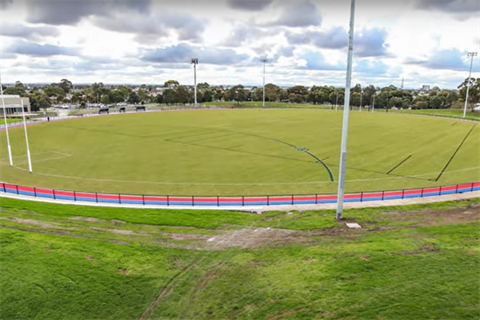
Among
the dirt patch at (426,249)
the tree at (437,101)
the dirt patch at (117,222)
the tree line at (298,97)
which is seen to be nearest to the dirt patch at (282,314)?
the dirt patch at (426,249)

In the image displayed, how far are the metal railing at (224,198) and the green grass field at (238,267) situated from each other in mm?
3552

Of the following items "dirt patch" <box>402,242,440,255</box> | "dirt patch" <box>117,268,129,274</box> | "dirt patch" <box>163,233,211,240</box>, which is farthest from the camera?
"dirt patch" <box>163,233,211,240</box>

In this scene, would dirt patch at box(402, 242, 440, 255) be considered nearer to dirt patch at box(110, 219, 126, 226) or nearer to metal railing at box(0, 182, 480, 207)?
metal railing at box(0, 182, 480, 207)

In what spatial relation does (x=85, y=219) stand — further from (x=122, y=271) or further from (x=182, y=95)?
(x=182, y=95)

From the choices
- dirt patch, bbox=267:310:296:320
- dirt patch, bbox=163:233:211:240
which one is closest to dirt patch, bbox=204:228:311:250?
dirt patch, bbox=163:233:211:240

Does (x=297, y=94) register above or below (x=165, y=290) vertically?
above

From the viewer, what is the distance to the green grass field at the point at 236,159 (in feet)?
110

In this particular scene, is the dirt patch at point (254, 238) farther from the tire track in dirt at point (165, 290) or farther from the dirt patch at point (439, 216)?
the dirt patch at point (439, 216)

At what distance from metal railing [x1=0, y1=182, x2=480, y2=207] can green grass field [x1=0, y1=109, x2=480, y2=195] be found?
102 inches

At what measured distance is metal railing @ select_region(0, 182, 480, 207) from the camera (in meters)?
26.5

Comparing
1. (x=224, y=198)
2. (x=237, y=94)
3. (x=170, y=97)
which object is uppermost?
(x=237, y=94)

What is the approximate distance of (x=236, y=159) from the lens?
145 ft

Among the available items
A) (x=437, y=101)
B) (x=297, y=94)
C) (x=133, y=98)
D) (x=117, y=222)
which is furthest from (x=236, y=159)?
(x=297, y=94)

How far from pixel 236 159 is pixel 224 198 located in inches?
635
